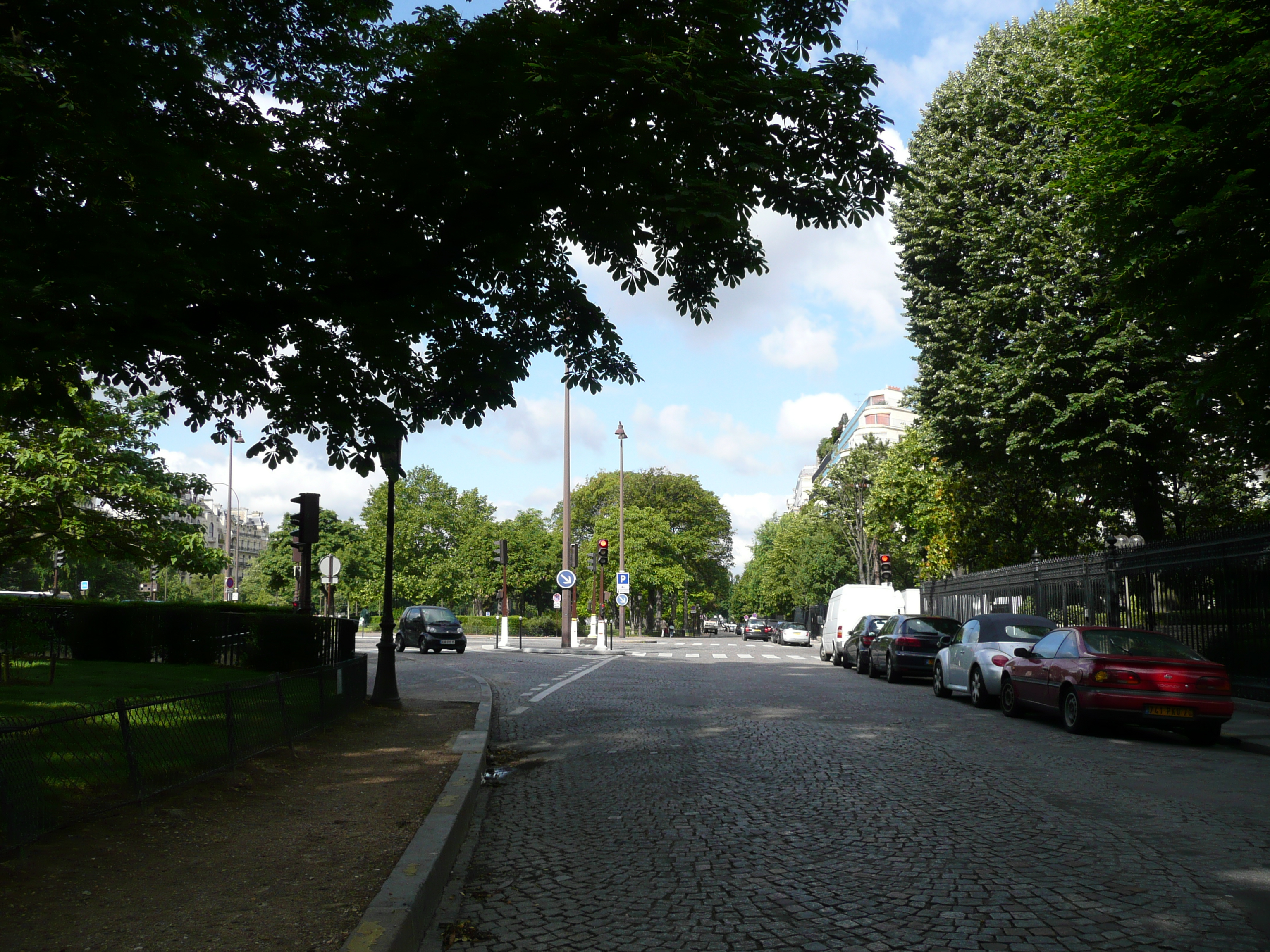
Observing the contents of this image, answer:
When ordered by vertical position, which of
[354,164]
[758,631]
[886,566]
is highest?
[354,164]

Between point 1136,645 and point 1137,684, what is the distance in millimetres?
723

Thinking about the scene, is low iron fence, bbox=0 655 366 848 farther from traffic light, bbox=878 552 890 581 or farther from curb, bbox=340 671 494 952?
traffic light, bbox=878 552 890 581

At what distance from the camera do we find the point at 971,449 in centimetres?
2542

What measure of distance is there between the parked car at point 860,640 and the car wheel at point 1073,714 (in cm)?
1061

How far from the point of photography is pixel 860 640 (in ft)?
85.4

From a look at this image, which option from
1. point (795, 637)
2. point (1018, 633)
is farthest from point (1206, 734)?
point (795, 637)

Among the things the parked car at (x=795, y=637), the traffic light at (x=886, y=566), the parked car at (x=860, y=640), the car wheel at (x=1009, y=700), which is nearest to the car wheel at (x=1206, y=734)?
the car wheel at (x=1009, y=700)

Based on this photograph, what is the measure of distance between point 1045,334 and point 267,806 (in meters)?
20.2

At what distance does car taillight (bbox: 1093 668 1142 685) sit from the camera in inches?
466

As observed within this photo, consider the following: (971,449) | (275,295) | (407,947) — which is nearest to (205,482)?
(275,295)

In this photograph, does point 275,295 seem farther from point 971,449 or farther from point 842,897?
point 971,449

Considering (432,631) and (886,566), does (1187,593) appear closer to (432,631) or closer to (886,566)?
(886,566)

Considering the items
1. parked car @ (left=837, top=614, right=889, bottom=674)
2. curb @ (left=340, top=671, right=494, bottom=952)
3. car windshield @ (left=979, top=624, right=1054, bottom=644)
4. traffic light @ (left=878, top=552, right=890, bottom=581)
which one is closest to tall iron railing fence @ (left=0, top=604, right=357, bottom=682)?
curb @ (left=340, top=671, right=494, bottom=952)

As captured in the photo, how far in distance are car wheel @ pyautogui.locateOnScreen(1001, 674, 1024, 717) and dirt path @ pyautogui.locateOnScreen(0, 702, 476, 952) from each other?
927 centimetres
